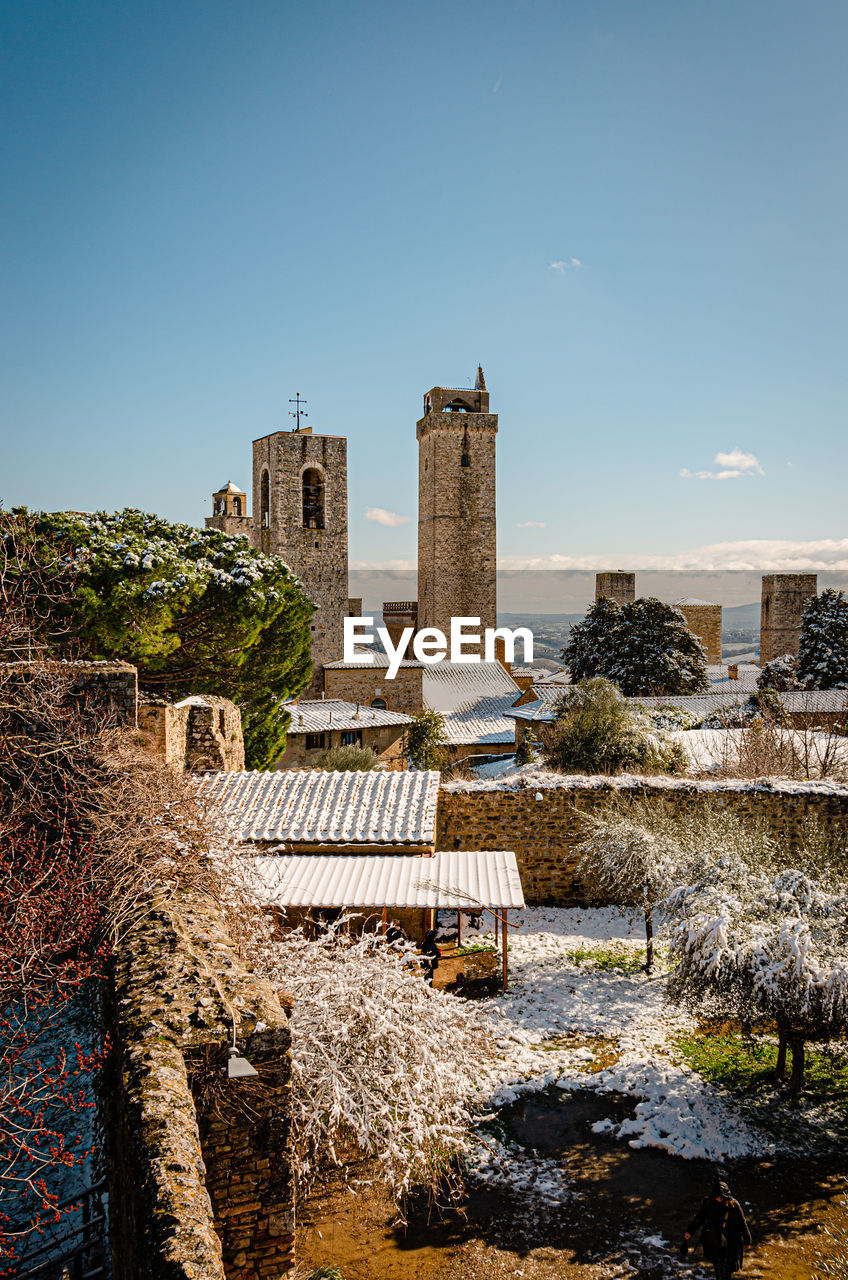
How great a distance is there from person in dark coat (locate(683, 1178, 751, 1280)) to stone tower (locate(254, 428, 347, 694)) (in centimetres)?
3029

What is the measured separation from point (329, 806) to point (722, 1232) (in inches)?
267

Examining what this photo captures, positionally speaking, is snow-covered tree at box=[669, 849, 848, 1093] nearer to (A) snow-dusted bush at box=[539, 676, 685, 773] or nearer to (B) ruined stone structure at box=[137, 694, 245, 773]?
(B) ruined stone structure at box=[137, 694, 245, 773]

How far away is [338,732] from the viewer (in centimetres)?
2539

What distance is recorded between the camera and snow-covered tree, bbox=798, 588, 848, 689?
119 ft

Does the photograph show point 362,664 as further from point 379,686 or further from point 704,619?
point 704,619

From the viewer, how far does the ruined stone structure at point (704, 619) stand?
2063 inches

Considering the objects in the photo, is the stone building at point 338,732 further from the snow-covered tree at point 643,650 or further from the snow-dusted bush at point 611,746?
the snow-covered tree at point 643,650

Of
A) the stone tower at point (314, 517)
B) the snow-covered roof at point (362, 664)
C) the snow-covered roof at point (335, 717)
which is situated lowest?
the snow-covered roof at point (335, 717)

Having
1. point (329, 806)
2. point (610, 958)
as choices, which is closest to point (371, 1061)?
point (329, 806)

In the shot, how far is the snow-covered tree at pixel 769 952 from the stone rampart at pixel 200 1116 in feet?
13.8

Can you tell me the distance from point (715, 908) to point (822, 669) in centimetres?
3276

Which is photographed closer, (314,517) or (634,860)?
(634,860)

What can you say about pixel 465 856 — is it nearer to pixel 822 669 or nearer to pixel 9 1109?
pixel 9 1109

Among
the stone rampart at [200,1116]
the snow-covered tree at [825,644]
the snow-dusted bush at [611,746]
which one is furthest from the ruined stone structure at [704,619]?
Result: the stone rampart at [200,1116]
